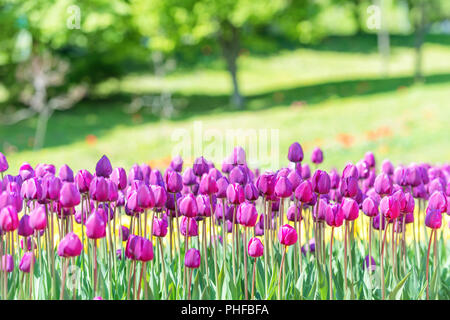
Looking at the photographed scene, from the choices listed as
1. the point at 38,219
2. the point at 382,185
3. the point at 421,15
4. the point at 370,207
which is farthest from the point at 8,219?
the point at 421,15

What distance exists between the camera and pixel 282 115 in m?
20.2

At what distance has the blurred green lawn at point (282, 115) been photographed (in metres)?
15.0

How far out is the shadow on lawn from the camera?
1953cm

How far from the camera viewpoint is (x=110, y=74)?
23.9m

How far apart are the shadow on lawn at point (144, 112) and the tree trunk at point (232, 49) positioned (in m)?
0.48

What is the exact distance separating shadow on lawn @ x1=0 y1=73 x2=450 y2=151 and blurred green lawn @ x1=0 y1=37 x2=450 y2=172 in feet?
0.12

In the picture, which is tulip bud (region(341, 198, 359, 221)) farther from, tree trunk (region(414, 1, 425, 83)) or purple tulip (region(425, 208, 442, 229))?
tree trunk (region(414, 1, 425, 83))

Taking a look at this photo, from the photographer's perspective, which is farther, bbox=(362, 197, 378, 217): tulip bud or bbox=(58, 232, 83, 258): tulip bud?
bbox=(362, 197, 378, 217): tulip bud

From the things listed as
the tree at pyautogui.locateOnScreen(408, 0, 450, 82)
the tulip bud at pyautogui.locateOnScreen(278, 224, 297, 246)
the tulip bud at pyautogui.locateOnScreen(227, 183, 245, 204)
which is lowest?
the tulip bud at pyautogui.locateOnScreen(278, 224, 297, 246)

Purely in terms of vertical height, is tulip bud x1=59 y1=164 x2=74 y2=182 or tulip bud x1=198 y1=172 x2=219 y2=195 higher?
tulip bud x1=59 y1=164 x2=74 y2=182

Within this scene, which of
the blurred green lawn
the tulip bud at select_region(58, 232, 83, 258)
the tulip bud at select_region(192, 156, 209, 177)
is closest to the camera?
the tulip bud at select_region(58, 232, 83, 258)

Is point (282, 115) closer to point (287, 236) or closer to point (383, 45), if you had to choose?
point (383, 45)

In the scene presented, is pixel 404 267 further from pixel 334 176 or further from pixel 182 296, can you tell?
pixel 182 296

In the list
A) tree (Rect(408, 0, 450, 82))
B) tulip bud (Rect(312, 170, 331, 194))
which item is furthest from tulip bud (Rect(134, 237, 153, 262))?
tree (Rect(408, 0, 450, 82))
